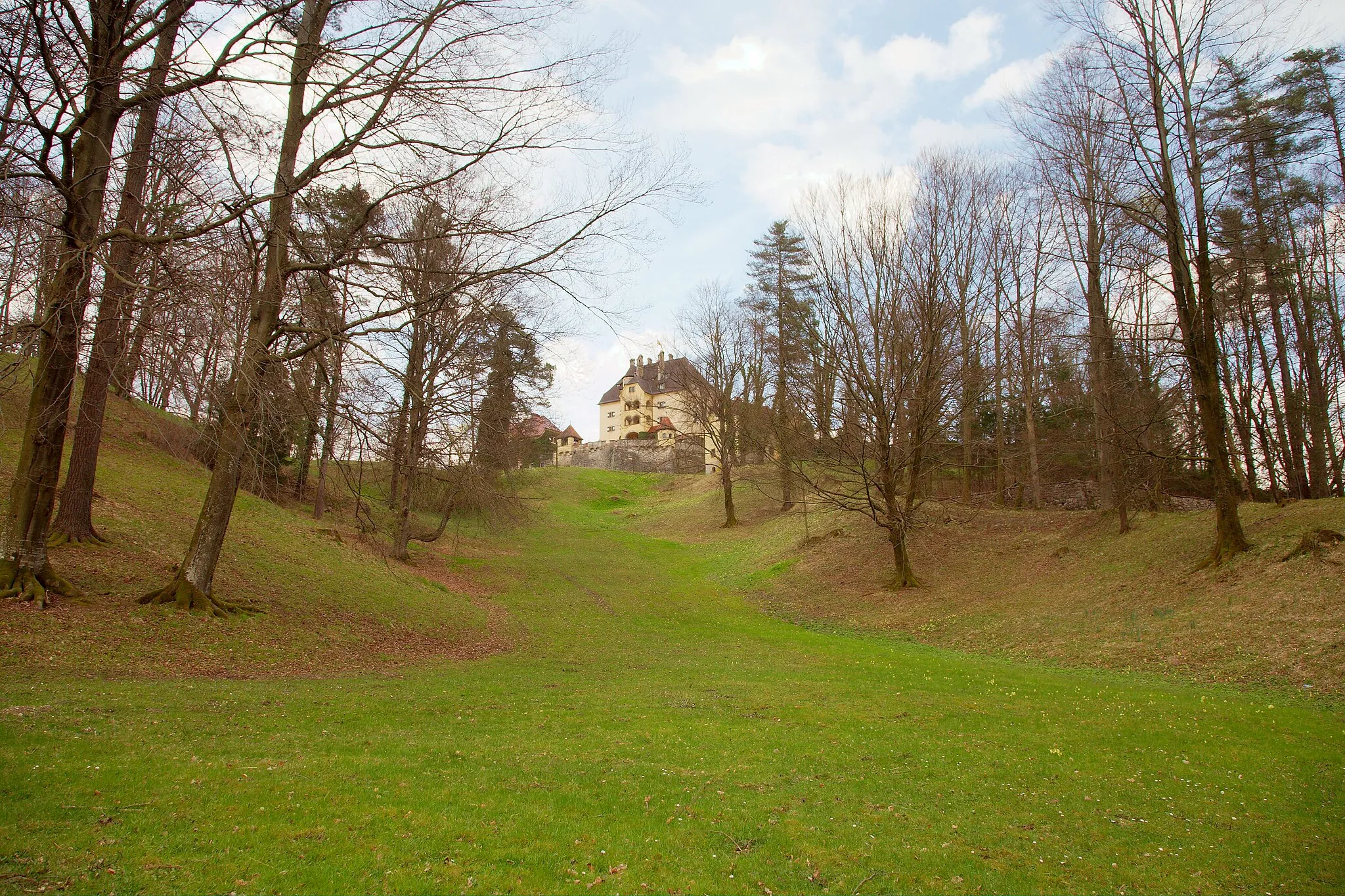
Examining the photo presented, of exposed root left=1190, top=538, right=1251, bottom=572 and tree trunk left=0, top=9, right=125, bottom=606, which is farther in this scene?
exposed root left=1190, top=538, right=1251, bottom=572

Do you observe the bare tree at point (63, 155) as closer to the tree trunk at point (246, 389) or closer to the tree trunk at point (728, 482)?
the tree trunk at point (246, 389)

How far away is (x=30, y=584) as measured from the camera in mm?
9570

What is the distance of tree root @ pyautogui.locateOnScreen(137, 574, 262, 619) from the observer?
10906mm

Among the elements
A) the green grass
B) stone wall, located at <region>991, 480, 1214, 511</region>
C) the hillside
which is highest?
stone wall, located at <region>991, 480, 1214, 511</region>

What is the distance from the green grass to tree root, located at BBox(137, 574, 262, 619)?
0.51 meters

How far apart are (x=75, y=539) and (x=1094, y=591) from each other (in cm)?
2170

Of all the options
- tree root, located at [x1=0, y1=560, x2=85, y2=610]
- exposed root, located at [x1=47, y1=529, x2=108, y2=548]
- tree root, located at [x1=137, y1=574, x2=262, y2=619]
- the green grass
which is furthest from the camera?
exposed root, located at [x1=47, y1=529, x2=108, y2=548]

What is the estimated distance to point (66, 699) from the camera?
691 cm

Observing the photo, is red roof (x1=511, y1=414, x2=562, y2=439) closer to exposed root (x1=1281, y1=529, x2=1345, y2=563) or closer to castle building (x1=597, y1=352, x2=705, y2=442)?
exposed root (x1=1281, y1=529, x2=1345, y2=563)

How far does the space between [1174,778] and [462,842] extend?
6998 millimetres

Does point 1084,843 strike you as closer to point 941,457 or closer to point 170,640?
point 170,640

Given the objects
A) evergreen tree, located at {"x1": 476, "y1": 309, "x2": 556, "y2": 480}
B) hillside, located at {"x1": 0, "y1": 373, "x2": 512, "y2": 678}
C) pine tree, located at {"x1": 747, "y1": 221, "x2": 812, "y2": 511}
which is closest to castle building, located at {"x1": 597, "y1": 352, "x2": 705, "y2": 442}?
pine tree, located at {"x1": 747, "y1": 221, "x2": 812, "y2": 511}

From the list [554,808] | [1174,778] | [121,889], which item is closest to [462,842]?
[554,808]

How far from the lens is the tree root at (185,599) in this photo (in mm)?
10906
